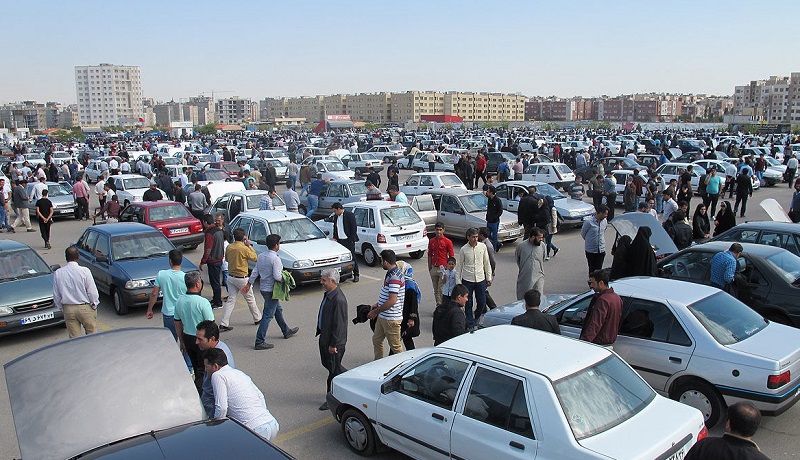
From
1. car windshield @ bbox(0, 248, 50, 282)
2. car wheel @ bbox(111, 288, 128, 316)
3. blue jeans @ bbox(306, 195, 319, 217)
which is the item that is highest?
blue jeans @ bbox(306, 195, 319, 217)

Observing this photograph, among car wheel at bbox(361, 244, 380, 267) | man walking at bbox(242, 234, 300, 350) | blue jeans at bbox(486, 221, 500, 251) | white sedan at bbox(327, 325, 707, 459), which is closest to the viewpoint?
white sedan at bbox(327, 325, 707, 459)

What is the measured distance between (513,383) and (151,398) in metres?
2.74

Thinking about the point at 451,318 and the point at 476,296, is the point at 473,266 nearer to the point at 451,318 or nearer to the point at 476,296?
the point at 476,296

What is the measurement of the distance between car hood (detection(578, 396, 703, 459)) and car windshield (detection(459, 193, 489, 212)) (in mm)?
12211

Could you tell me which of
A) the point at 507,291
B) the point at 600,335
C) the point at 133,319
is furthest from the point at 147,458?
the point at 507,291

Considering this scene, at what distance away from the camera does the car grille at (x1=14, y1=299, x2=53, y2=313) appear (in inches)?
384

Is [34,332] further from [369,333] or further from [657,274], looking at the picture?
[657,274]

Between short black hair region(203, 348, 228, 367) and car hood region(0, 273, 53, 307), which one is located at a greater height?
short black hair region(203, 348, 228, 367)

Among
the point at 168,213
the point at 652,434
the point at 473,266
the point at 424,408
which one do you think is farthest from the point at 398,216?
the point at 652,434

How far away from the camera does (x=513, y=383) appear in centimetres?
482

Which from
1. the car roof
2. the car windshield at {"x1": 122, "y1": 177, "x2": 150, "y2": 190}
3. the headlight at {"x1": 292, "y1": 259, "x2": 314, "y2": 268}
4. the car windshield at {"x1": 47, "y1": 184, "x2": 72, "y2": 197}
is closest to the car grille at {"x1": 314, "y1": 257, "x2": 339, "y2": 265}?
the headlight at {"x1": 292, "y1": 259, "x2": 314, "y2": 268}

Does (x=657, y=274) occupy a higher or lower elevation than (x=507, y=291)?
higher

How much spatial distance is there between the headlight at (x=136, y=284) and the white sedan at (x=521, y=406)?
6843mm

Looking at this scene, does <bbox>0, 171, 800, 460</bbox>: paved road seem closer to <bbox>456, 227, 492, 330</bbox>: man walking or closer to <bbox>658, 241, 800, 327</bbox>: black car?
<bbox>456, 227, 492, 330</bbox>: man walking
